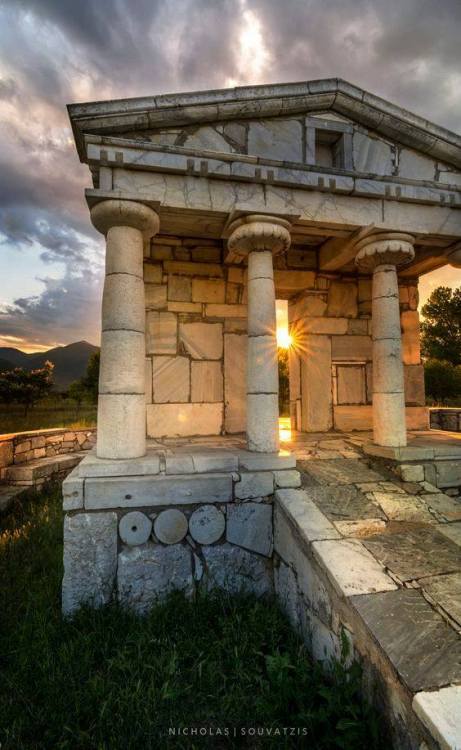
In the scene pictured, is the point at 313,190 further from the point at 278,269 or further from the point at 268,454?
the point at 268,454

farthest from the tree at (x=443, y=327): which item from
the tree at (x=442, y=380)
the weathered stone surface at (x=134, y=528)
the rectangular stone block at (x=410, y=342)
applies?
the weathered stone surface at (x=134, y=528)

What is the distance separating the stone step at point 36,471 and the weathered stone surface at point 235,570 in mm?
5078

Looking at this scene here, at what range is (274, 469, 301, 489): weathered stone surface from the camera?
13.0 ft

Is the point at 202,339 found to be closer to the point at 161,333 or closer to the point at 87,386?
the point at 161,333

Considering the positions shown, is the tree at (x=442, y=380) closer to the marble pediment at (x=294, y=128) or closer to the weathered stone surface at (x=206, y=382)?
the marble pediment at (x=294, y=128)

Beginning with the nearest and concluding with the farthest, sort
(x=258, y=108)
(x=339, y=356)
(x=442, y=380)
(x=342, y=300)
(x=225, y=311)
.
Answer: (x=258, y=108) → (x=225, y=311) → (x=339, y=356) → (x=342, y=300) → (x=442, y=380)

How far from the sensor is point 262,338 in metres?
4.48

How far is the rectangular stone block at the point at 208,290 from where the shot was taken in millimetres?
6059

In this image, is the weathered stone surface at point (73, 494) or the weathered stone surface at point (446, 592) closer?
the weathered stone surface at point (446, 592)

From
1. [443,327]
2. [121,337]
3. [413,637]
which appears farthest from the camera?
[443,327]

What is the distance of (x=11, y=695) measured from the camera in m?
2.57

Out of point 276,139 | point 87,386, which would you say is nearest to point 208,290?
point 276,139

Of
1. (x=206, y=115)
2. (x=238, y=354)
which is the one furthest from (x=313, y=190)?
(x=238, y=354)

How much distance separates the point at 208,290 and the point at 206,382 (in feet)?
5.07
